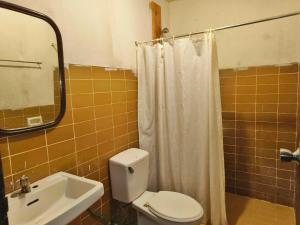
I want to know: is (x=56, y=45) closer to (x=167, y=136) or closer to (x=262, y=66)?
(x=167, y=136)

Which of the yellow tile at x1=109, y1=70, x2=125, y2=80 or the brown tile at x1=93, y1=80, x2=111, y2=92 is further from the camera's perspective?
the yellow tile at x1=109, y1=70, x2=125, y2=80

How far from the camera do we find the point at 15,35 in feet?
4.00

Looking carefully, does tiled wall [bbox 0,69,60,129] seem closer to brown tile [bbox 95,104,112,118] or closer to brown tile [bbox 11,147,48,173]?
brown tile [bbox 11,147,48,173]

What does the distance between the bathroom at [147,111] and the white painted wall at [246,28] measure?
0.01 metres

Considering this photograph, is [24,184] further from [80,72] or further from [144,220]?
[144,220]

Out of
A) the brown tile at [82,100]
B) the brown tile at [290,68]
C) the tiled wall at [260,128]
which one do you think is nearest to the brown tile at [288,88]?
the tiled wall at [260,128]

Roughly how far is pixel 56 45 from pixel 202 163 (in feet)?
5.00

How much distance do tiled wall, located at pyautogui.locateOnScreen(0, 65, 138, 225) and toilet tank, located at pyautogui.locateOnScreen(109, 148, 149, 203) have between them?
84 millimetres

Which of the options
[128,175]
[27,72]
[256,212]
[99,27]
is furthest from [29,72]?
[256,212]

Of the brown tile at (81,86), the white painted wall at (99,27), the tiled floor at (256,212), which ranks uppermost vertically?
the white painted wall at (99,27)

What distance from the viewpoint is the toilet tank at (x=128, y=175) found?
70.2 inches

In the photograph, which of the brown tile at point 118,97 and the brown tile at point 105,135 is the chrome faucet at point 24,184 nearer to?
the brown tile at point 105,135

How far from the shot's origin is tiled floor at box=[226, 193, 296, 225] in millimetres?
2111

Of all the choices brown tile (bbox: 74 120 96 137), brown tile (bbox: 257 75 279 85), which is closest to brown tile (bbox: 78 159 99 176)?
brown tile (bbox: 74 120 96 137)
